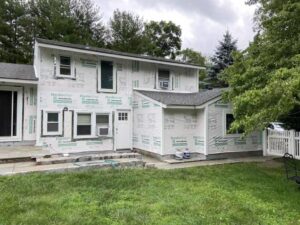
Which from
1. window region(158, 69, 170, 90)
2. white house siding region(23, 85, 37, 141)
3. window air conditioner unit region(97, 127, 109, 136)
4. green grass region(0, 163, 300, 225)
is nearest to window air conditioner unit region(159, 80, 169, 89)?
window region(158, 69, 170, 90)

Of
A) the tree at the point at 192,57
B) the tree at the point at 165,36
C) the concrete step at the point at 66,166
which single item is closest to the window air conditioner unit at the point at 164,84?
the concrete step at the point at 66,166

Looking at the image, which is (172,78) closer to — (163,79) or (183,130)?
(163,79)

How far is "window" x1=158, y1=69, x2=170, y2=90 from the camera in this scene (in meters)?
14.5

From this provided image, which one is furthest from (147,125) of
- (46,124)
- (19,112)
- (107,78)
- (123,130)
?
(19,112)

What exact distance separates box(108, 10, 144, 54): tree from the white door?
15545mm

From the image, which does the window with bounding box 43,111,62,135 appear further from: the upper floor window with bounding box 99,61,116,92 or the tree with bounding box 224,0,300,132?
the tree with bounding box 224,0,300,132

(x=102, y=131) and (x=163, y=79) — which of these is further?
(x=163, y=79)

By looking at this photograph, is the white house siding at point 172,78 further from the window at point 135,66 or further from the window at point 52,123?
the window at point 52,123

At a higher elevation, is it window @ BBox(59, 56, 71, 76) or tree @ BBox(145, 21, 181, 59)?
tree @ BBox(145, 21, 181, 59)

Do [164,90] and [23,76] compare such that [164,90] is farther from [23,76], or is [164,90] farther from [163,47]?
[163,47]

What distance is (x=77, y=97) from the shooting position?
1218cm

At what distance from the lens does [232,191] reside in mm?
6617

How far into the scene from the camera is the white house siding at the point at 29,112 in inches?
446

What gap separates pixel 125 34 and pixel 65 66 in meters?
16.9
